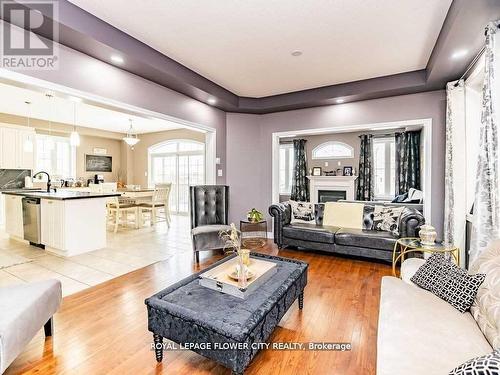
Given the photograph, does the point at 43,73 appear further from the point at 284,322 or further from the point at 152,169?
the point at 152,169

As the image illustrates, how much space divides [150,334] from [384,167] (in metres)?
7.17

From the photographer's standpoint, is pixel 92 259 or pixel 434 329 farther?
pixel 92 259

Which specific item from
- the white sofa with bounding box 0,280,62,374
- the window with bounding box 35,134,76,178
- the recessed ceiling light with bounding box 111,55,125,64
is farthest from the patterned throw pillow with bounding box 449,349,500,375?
the window with bounding box 35,134,76,178

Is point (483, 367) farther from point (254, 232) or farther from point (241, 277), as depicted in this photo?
point (254, 232)

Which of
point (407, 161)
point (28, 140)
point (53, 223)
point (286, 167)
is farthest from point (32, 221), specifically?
point (407, 161)

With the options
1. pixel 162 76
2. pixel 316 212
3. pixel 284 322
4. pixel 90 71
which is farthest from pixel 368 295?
pixel 90 71

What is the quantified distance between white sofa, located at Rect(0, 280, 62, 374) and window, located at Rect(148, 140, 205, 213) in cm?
646

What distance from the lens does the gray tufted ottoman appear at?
4.65 feet

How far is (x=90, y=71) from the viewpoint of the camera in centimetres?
287

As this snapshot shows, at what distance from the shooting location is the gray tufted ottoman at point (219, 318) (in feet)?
4.65

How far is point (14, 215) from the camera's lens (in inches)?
187

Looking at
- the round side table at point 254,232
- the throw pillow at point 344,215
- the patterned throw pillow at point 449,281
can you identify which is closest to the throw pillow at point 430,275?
the patterned throw pillow at point 449,281

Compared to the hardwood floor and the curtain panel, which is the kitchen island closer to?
the hardwood floor

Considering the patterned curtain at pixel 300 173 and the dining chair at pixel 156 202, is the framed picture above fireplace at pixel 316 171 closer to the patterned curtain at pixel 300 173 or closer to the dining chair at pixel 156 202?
the patterned curtain at pixel 300 173
